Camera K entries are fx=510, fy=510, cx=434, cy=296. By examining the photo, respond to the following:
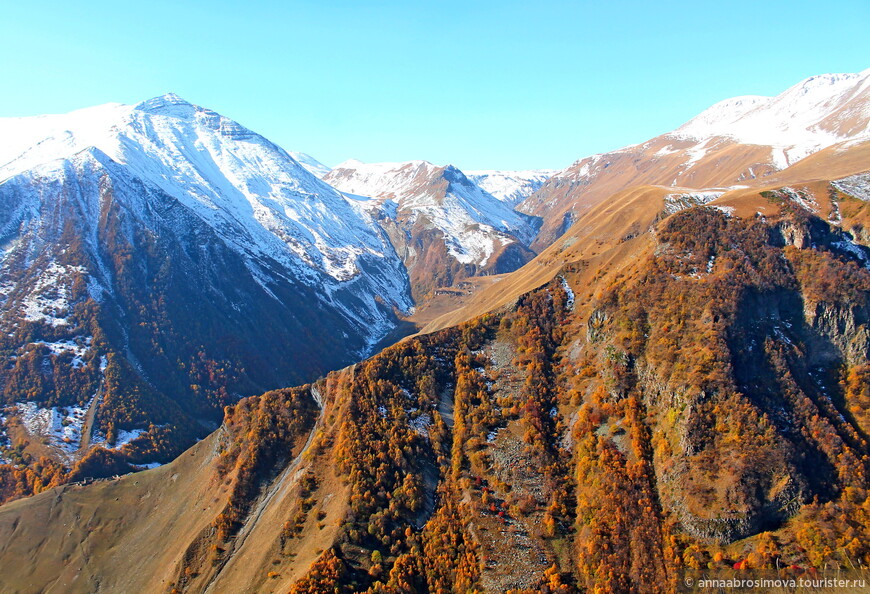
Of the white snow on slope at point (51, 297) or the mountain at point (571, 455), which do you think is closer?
the mountain at point (571, 455)

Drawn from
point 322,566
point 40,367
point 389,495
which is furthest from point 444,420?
point 40,367

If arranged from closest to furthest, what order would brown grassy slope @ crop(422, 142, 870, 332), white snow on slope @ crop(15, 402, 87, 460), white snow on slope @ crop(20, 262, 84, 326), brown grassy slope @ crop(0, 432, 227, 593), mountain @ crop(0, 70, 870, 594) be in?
mountain @ crop(0, 70, 870, 594) < brown grassy slope @ crop(0, 432, 227, 593) < brown grassy slope @ crop(422, 142, 870, 332) < white snow on slope @ crop(15, 402, 87, 460) < white snow on slope @ crop(20, 262, 84, 326)

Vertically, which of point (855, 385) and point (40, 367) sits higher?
point (40, 367)

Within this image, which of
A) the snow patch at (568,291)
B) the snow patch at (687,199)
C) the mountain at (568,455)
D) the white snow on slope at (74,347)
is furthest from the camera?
the white snow on slope at (74,347)

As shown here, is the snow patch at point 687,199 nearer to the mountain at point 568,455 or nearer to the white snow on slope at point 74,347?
the mountain at point 568,455

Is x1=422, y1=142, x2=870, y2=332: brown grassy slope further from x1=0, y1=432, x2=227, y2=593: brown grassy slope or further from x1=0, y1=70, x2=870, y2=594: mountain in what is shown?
x1=0, y1=432, x2=227, y2=593: brown grassy slope

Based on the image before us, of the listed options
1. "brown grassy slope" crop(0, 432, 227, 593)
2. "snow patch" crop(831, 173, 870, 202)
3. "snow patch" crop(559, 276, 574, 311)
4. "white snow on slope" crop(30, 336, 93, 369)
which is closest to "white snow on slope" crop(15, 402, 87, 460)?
"white snow on slope" crop(30, 336, 93, 369)

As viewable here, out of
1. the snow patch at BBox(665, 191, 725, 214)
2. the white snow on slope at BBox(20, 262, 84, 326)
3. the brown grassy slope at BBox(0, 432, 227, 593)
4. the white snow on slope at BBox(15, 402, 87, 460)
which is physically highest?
the white snow on slope at BBox(20, 262, 84, 326)

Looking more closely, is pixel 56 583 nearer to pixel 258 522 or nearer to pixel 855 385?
pixel 258 522

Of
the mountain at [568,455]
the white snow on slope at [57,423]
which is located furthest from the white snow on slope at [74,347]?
the mountain at [568,455]

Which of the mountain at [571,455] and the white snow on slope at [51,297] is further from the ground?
the white snow on slope at [51,297]

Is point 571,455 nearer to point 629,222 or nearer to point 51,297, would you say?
point 629,222
